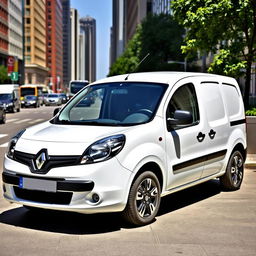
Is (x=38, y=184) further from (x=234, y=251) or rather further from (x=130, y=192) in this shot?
(x=234, y=251)

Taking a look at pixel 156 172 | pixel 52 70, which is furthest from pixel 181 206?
pixel 52 70

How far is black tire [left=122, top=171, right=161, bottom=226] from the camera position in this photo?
18.7 ft

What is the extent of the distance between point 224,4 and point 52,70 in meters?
182

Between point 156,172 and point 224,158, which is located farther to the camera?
point 224,158

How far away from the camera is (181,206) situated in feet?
22.8

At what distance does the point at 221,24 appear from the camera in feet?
52.3

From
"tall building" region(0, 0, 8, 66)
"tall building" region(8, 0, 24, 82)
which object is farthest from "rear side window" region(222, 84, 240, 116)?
"tall building" region(8, 0, 24, 82)

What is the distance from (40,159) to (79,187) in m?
0.54

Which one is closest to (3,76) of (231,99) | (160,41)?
(160,41)

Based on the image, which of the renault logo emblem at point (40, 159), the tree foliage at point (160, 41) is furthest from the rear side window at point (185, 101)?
the tree foliage at point (160, 41)

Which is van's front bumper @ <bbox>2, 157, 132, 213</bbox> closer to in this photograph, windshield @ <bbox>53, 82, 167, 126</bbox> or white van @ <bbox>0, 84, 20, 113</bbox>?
windshield @ <bbox>53, 82, 167, 126</bbox>

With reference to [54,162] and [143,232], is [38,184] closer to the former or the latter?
[54,162]

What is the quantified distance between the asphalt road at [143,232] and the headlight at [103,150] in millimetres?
806

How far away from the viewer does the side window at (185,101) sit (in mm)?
6488
